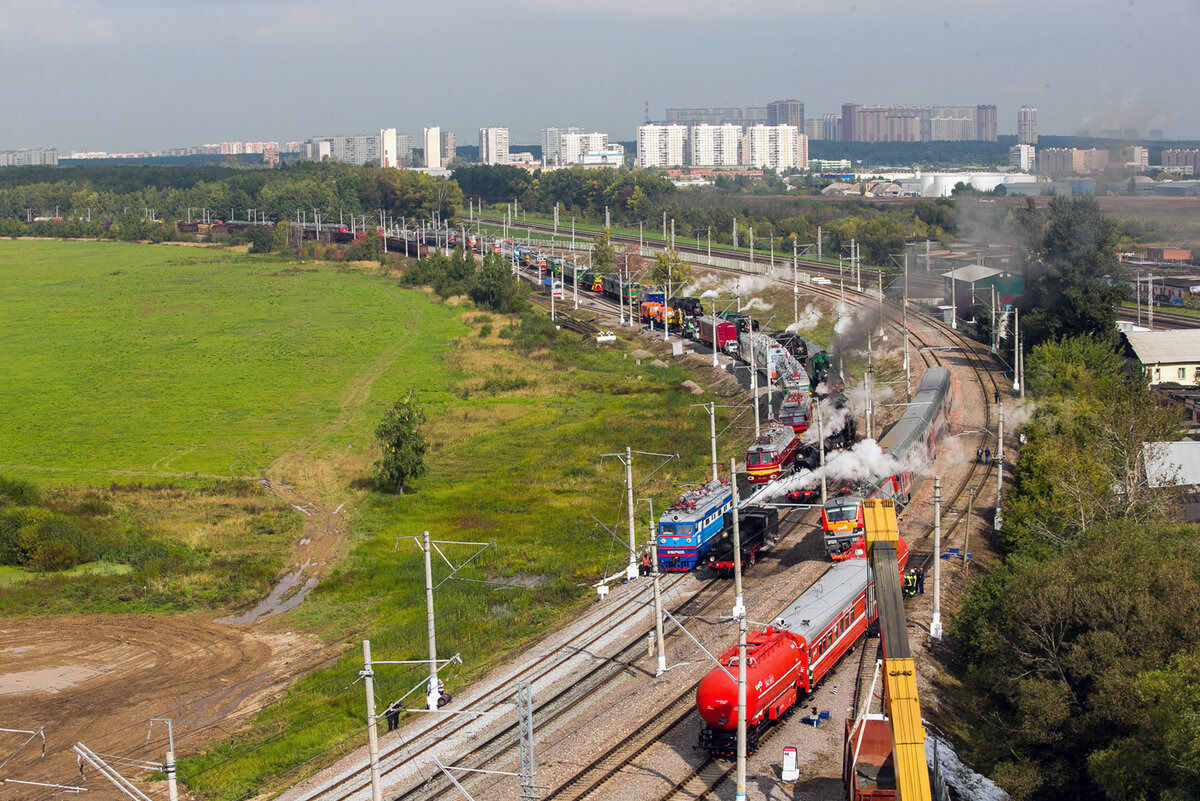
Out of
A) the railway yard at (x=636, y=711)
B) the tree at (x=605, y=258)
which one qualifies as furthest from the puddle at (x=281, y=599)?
the tree at (x=605, y=258)

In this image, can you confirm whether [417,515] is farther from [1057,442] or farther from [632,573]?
[1057,442]

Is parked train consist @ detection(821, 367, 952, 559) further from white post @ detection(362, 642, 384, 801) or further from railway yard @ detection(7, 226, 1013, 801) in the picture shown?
white post @ detection(362, 642, 384, 801)

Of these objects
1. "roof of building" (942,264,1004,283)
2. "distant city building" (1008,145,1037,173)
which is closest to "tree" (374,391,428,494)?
"roof of building" (942,264,1004,283)

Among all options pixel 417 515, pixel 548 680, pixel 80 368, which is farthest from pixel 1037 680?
pixel 80 368

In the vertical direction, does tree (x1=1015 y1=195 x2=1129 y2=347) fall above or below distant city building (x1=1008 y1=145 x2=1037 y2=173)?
below

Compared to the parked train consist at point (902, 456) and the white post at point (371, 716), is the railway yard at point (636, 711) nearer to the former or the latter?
the parked train consist at point (902, 456)

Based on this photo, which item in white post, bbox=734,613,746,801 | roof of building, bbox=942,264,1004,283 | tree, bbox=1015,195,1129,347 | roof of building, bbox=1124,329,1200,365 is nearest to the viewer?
Result: white post, bbox=734,613,746,801
